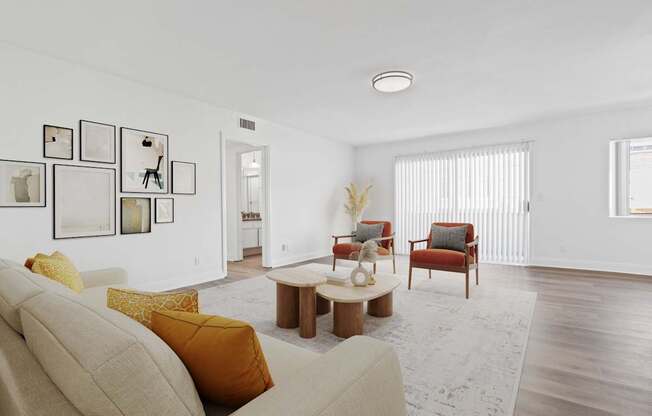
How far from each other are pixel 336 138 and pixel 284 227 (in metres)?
2.40

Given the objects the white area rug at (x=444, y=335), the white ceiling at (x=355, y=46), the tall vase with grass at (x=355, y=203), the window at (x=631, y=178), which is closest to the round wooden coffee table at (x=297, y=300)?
the white area rug at (x=444, y=335)

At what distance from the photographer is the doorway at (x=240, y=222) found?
567cm

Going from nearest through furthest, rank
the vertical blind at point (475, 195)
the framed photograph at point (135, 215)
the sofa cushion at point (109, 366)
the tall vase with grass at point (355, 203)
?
the sofa cushion at point (109, 366)
the framed photograph at point (135, 215)
the vertical blind at point (475, 195)
the tall vase with grass at point (355, 203)

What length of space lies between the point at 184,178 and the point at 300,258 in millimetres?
2797

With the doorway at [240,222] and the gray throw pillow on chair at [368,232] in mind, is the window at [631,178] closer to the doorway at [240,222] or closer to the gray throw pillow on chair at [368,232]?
the gray throw pillow on chair at [368,232]

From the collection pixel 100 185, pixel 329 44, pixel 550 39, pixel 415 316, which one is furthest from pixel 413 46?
pixel 100 185

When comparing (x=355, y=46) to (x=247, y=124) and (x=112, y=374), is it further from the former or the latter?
(x=112, y=374)

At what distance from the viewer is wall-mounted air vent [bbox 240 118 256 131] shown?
5.19 metres

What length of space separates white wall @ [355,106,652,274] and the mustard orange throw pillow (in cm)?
622

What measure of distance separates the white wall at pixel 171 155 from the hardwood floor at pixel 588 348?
35.3 inches

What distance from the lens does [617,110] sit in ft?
16.6

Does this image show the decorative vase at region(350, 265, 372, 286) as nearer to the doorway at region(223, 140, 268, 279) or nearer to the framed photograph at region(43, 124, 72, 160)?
the doorway at region(223, 140, 268, 279)

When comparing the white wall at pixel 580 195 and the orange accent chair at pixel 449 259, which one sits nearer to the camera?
the orange accent chair at pixel 449 259

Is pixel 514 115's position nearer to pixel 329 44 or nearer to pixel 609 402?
pixel 329 44
